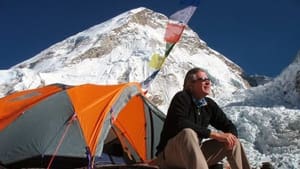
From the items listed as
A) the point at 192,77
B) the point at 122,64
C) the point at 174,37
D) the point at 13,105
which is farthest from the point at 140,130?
the point at 122,64

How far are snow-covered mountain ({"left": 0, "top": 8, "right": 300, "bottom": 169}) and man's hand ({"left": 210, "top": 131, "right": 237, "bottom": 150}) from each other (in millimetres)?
6016

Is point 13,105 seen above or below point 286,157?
above

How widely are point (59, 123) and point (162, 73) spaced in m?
55.8

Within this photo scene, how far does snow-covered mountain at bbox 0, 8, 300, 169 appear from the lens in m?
14.7

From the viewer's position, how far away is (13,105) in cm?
655

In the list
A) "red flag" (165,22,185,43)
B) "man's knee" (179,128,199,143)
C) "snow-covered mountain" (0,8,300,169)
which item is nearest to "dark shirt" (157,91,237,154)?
"man's knee" (179,128,199,143)

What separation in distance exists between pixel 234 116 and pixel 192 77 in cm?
1173

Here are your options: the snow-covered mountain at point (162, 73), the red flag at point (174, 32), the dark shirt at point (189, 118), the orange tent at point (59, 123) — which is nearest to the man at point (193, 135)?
the dark shirt at point (189, 118)

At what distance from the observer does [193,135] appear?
156 inches

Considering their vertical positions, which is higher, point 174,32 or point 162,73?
point 174,32

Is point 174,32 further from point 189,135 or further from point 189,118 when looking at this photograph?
point 189,135

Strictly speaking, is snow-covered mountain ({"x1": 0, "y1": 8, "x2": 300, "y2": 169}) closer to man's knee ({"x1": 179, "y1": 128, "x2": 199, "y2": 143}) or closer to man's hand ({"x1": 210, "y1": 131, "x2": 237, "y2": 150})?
man's hand ({"x1": 210, "y1": 131, "x2": 237, "y2": 150})

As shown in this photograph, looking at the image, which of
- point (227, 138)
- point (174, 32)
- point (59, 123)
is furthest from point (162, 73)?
point (227, 138)

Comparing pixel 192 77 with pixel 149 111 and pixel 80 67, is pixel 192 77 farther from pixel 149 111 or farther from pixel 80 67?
pixel 80 67
